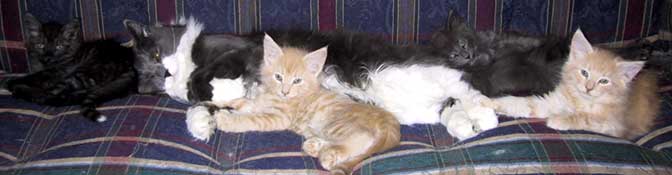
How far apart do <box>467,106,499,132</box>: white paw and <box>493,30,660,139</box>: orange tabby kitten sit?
127mm

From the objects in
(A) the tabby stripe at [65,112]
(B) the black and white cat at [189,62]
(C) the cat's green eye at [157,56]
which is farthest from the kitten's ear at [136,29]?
(A) the tabby stripe at [65,112]

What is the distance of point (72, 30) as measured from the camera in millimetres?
2492

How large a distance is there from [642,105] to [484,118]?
2.23 ft

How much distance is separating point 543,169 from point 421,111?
24.1 inches

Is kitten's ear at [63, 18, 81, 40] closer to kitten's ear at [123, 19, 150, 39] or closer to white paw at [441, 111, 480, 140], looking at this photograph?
kitten's ear at [123, 19, 150, 39]

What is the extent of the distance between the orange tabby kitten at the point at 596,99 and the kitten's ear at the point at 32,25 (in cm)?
219

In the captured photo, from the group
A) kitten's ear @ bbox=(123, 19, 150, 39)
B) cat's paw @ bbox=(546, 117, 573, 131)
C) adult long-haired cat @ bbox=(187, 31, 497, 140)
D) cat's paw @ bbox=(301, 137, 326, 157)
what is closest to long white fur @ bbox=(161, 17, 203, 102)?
kitten's ear @ bbox=(123, 19, 150, 39)

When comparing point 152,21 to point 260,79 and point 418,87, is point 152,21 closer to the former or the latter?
point 260,79

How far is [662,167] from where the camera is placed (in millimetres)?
1749

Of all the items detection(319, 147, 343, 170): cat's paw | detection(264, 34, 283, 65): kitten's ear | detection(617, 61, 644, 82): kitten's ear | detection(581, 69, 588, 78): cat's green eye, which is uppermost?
detection(264, 34, 283, 65): kitten's ear

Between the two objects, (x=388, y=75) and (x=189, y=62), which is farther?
(x=189, y=62)

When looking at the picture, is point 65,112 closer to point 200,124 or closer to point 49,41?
point 49,41

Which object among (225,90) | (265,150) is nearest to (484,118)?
(265,150)

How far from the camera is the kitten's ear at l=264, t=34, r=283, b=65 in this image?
214 cm
